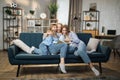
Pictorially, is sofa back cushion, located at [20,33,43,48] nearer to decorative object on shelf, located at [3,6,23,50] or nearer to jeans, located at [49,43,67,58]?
jeans, located at [49,43,67,58]

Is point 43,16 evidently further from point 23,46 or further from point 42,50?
point 42,50

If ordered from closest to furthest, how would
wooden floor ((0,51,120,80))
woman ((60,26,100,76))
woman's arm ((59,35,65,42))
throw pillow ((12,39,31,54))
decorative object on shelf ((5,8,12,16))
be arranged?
1. wooden floor ((0,51,120,80))
2. woman ((60,26,100,76))
3. throw pillow ((12,39,31,54))
4. woman's arm ((59,35,65,42))
5. decorative object on shelf ((5,8,12,16))

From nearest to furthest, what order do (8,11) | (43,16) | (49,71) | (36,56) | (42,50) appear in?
(36,56)
(42,50)
(49,71)
(8,11)
(43,16)

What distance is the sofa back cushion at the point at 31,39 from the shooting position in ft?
16.7

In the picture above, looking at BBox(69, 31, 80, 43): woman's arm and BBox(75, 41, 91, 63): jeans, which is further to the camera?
BBox(69, 31, 80, 43): woman's arm

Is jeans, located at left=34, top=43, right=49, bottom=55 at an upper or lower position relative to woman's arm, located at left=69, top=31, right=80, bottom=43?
lower

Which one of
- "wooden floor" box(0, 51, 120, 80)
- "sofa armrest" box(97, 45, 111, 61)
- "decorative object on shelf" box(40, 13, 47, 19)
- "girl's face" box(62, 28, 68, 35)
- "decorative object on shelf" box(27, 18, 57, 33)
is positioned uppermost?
"decorative object on shelf" box(40, 13, 47, 19)

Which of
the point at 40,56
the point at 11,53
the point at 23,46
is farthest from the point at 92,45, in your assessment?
the point at 11,53

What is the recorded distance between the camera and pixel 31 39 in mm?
5113

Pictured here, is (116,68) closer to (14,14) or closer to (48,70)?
(48,70)

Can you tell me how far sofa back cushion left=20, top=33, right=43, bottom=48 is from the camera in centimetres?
509

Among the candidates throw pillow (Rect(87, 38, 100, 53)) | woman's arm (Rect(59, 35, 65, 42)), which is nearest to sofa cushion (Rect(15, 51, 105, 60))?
throw pillow (Rect(87, 38, 100, 53))

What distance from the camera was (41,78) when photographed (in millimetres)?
4316

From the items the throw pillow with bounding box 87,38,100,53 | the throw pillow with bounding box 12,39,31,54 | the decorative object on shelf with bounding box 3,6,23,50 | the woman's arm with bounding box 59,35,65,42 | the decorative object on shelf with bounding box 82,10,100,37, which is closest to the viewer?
the throw pillow with bounding box 12,39,31,54
